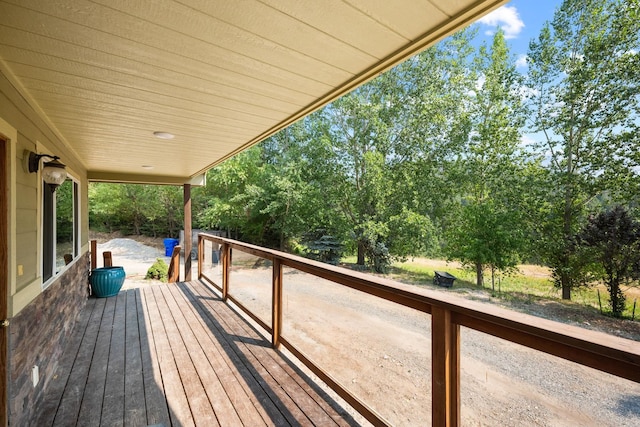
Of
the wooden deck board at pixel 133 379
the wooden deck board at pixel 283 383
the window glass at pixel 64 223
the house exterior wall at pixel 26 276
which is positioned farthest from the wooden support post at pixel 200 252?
the house exterior wall at pixel 26 276

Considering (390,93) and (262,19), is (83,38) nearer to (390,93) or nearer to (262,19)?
(262,19)

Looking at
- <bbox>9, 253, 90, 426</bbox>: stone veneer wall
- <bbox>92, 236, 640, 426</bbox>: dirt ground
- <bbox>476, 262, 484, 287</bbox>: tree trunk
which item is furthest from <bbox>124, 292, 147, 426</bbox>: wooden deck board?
<bbox>476, 262, 484, 287</bbox>: tree trunk

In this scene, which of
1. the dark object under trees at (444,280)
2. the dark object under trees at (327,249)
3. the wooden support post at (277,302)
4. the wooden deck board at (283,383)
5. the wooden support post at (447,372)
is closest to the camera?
the wooden support post at (447,372)

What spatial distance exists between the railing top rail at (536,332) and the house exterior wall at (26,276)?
7.39ft

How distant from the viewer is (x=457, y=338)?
1.42 metres

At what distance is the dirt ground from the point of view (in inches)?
53.1

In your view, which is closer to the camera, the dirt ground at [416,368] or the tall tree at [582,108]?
the dirt ground at [416,368]

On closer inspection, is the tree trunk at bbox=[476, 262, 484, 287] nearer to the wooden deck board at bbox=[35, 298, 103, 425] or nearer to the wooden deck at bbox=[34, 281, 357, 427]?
the wooden deck at bbox=[34, 281, 357, 427]

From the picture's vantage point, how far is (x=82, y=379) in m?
2.50

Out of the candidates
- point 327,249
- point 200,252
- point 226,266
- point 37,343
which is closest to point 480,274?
point 327,249

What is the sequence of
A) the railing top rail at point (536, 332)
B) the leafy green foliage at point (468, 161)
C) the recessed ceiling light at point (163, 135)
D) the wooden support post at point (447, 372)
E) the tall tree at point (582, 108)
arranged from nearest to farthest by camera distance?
the railing top rail at point (536, 332) → the wooden support post at point (447, 372) → the recessed ceiling light at point (163, 135) → the tall tree at point (582, 108) → the leafy green foliage at point (468, 161)

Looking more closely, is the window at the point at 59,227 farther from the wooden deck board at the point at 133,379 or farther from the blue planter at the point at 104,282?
the wooden deck board at the point at 133,379

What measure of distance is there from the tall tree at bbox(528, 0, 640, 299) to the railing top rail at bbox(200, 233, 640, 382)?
10558 mm

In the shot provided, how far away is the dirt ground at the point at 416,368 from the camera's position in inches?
53.1
